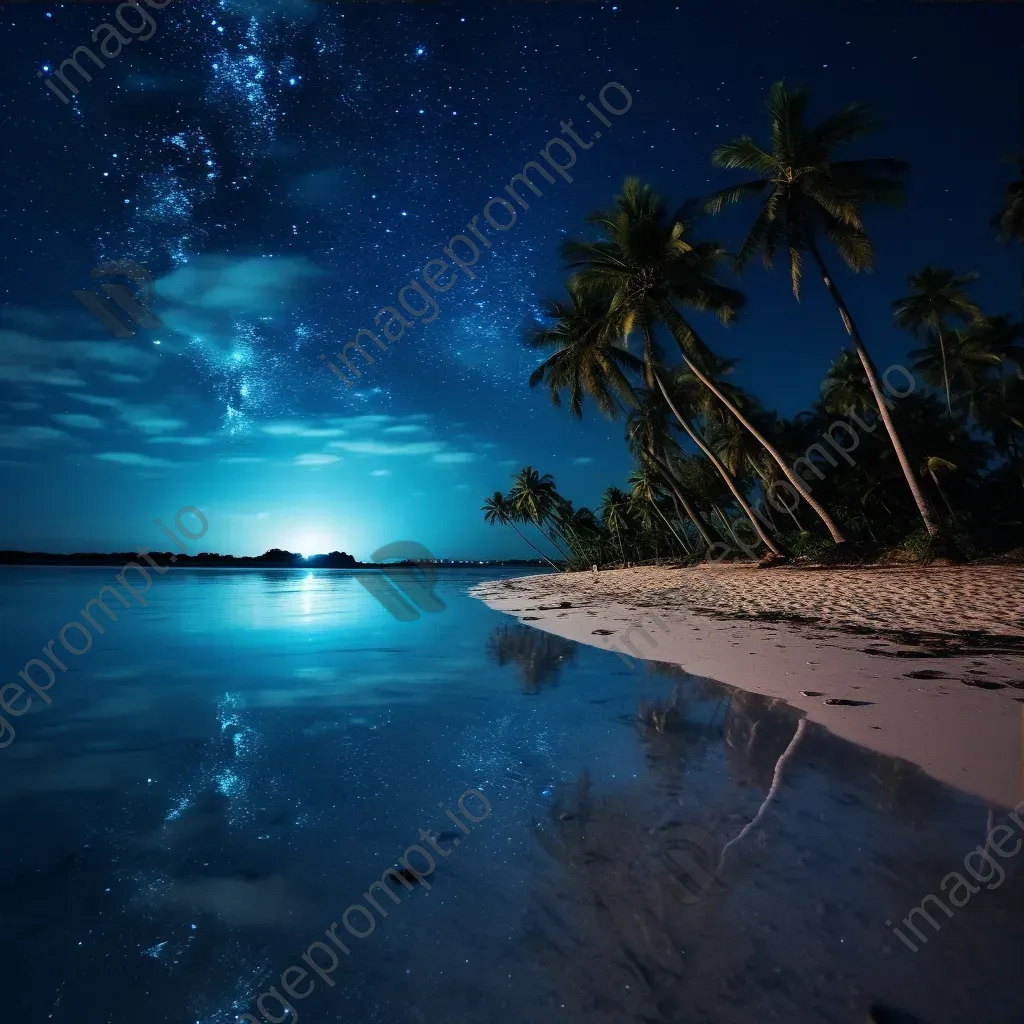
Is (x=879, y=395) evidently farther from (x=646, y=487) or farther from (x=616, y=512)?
(x=616, y=512)

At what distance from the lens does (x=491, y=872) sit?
6.92ft

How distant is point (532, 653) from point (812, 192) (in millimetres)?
19270

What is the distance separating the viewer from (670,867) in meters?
2.10

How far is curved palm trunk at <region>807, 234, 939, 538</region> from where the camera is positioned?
16.2 meters

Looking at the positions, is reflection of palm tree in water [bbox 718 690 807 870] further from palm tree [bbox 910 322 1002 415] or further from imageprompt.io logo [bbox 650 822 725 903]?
palm tree [bbox 910 322 1002 415]

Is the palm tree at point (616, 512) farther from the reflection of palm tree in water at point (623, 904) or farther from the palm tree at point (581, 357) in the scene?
the reflection of palm tree in water at point (623, 904)

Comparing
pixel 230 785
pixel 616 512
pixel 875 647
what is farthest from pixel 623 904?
pixel 616 512

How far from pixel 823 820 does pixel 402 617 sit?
12.5m

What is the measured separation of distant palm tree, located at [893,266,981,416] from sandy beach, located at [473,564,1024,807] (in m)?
27.7

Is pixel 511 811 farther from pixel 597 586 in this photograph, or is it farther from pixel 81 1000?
pixel 597 586

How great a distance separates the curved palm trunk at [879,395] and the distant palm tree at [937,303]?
19552 millimetres

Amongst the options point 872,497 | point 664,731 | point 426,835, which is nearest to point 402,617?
point 664,731

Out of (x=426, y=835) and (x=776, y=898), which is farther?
(x=426, y=835)

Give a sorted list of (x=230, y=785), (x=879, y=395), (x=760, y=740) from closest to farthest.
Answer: (x=230, y=785) < (x=760, y=740) < (x=879, y=395)
